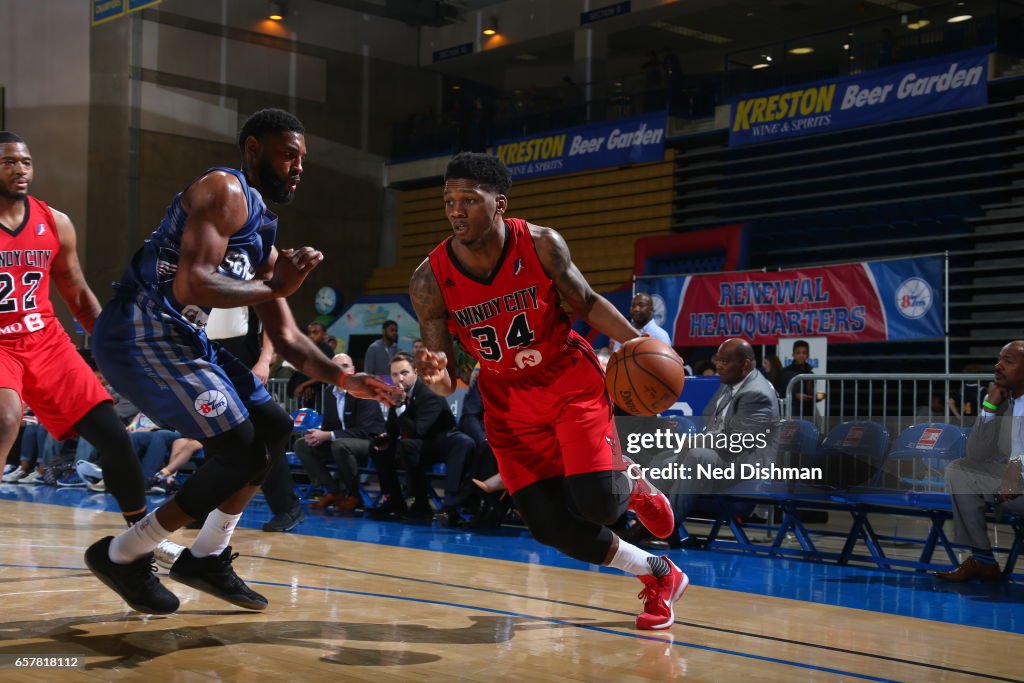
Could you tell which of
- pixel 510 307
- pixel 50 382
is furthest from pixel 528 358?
pixel 50 382

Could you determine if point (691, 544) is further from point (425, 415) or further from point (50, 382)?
point (50, 382)

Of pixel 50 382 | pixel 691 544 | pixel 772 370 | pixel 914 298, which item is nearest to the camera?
pixel 50 382

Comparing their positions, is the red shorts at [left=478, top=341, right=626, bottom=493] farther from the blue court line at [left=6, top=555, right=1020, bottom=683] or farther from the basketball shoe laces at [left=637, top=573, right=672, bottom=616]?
the blue court line at [left=6, top=555, right=1020, bottom=683]

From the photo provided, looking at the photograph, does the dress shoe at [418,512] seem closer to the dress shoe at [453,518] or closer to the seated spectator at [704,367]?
the dress shoe at [453,518]

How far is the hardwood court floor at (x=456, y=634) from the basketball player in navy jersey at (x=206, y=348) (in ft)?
0.91

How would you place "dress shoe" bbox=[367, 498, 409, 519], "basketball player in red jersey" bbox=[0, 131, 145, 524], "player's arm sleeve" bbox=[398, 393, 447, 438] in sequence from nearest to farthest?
"basketball player in red jersey" bbox=[0, 131, 145, 524] < "player's arm sleeve" bbox=[398, 393, 447, 438] < "dress shoe" bbox=[367, 498, 409, 519]

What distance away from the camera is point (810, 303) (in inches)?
521

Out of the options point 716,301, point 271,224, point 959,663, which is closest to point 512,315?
point 271,224

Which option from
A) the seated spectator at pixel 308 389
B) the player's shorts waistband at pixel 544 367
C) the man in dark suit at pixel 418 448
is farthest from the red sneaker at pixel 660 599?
the seated spectator at pixel 308 389

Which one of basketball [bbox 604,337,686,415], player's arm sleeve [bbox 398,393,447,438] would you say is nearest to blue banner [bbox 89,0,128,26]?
player's arm sleeve [bbox 398,393,447,438]

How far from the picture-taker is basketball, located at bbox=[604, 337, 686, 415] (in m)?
3.94

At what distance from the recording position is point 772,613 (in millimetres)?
4801

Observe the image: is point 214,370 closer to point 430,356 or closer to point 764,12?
point 430,356

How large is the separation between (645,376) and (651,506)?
81cm
